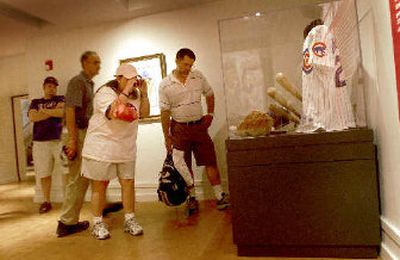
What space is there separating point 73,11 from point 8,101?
455 cm

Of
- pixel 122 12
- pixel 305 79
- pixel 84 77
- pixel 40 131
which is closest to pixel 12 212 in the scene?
pixel 40 131

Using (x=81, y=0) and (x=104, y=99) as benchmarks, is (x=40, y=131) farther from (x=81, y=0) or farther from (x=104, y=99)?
(x=104, y=99)

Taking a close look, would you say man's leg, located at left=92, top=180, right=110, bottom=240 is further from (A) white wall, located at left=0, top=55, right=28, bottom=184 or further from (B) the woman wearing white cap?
(A) white wall, located at left=0, top=55, right=28, bottom=184

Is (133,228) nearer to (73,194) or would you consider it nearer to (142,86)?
(73,194)

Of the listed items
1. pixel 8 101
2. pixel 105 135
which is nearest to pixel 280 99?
pixel 105 135

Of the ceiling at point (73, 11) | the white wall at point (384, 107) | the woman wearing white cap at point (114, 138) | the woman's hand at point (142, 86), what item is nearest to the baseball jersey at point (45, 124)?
the ceiling at point (73, 11)

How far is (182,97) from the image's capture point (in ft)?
11.2

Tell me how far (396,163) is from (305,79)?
0.74 metres

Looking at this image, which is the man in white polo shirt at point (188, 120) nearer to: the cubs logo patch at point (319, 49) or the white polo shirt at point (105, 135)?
the white polo shirt at point (105, 135)

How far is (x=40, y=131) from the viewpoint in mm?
4203

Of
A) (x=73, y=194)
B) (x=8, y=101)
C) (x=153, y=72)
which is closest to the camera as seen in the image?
(x=73, y=194)

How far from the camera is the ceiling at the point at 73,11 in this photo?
3.82 metres

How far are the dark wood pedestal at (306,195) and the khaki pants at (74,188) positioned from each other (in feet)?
4.54

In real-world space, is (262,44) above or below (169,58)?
below
